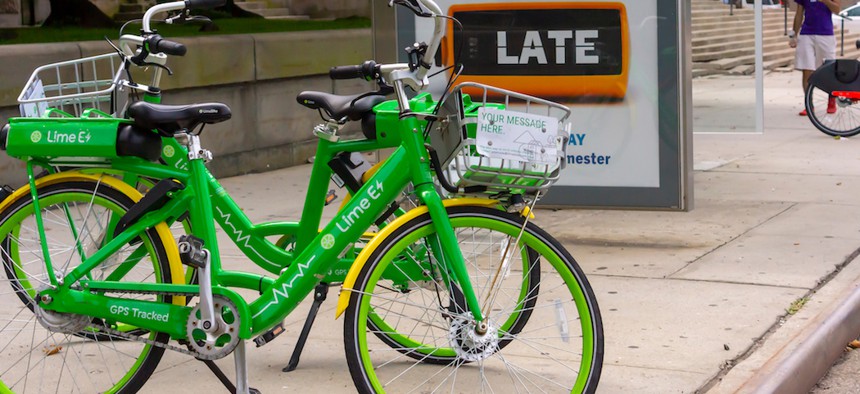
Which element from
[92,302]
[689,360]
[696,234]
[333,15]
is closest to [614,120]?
[696,234]

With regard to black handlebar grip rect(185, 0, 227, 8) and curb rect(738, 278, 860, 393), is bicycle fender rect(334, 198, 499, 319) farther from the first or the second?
curb rect(738, 278, 860, 393)

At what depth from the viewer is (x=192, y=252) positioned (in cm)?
415

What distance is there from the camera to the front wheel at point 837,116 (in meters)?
12.7

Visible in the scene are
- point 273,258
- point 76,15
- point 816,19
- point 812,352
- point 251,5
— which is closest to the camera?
point 273,258

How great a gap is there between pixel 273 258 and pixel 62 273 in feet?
2.82

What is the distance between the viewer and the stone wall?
1017 cm

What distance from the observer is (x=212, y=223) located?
14.1 ft

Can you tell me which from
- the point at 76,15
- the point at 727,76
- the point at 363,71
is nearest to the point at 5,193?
the point at 363,71

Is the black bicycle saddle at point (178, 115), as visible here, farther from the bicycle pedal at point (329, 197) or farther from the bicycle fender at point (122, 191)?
the bicycle pedal at point (329, 197)

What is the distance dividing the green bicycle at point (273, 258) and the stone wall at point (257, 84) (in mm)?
4872

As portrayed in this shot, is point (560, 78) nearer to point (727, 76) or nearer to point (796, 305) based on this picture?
point (796, 305)

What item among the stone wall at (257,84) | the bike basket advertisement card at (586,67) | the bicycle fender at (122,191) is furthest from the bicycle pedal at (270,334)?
the stone wall at (257,84)

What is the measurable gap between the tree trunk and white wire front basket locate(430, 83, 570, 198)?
21.2 feet

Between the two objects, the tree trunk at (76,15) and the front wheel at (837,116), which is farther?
the front wheel at (837,116)
